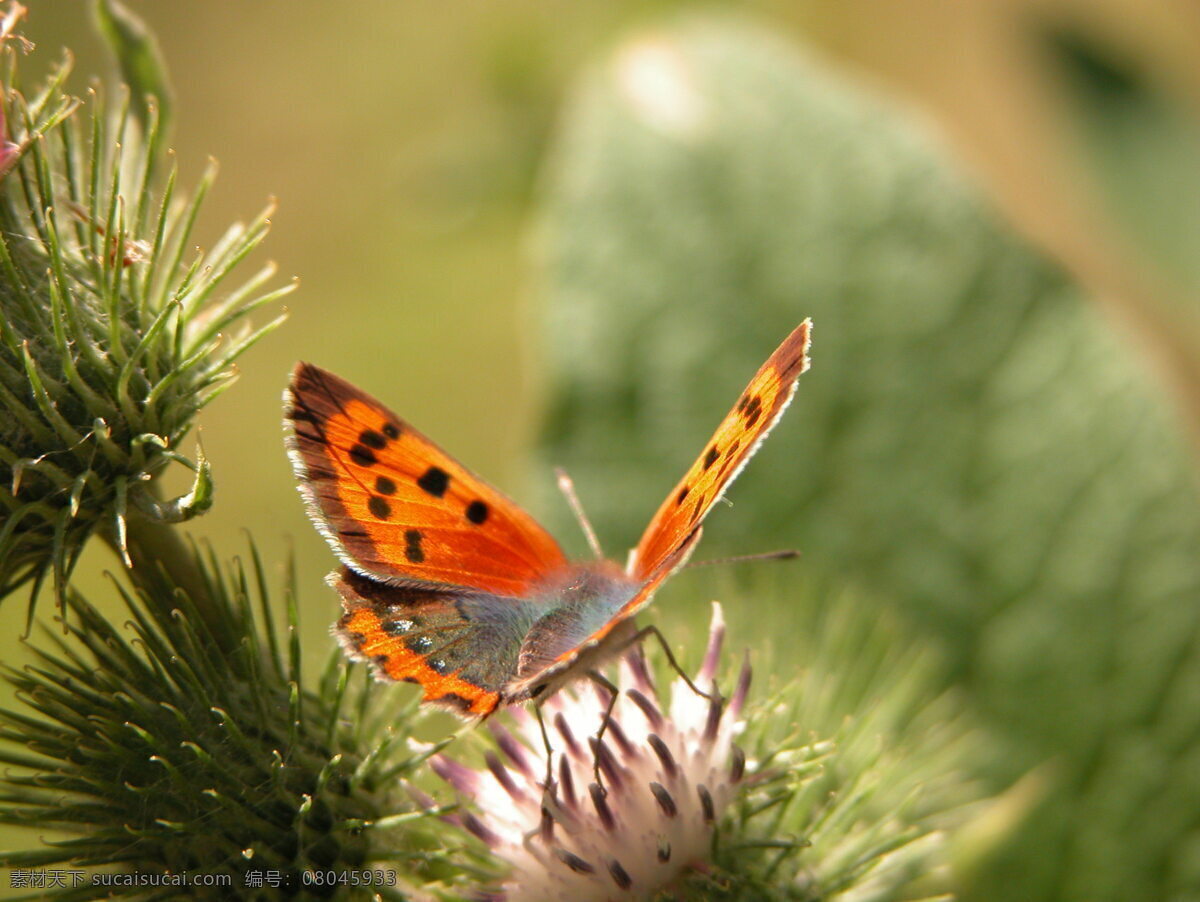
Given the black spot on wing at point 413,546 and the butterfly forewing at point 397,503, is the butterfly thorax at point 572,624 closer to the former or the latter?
the butterfly forewing at point 397,503

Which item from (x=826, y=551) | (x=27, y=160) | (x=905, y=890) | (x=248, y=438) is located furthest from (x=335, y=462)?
(x=248, y=438)

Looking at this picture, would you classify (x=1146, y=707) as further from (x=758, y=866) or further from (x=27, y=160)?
(x=27, y=160)

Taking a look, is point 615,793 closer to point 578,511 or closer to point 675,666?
point 675,666

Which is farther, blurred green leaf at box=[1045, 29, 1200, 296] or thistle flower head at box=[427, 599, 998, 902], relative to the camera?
blurred green leaf at box=[1045, 29, 1200, 296]

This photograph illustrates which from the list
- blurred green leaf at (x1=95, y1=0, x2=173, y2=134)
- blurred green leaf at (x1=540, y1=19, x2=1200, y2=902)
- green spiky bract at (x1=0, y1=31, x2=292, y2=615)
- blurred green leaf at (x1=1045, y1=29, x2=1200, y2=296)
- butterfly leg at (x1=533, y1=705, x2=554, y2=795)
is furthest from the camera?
blurred green leaf at (x1=1045, y1=29, x2=1200, y2=296)

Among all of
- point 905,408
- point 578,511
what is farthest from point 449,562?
point 905,408

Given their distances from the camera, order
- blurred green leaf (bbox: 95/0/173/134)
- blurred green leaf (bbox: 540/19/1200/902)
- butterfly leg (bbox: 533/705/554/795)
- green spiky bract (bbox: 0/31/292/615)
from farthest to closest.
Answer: blurred green leaf (bbox: 540/19/1200/902) < blurred green leaf (bbox: 95/0/173/134) < butterfly leg (bbox: 533/705/554/795) < green spiky bract (bbox: 0/31/292/615)

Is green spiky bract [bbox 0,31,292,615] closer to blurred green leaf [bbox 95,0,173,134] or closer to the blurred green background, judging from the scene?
blurred green leaf [bbox 95,0,173,134]

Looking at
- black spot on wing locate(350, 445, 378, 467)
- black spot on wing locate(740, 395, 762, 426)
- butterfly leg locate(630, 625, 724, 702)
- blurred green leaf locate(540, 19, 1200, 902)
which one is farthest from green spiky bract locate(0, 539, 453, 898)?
blurred green leaf locate(540, 19, 1200, 902)
